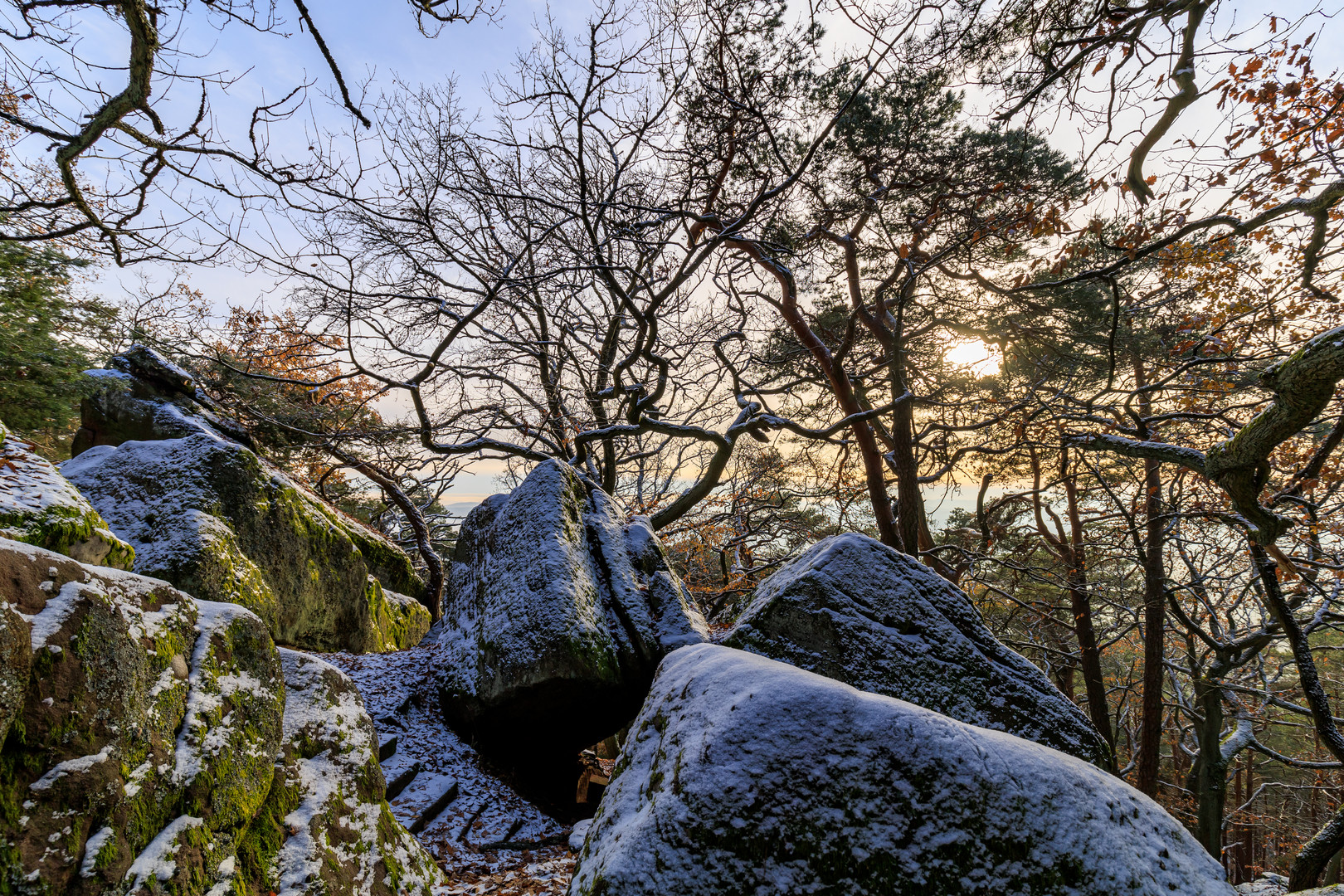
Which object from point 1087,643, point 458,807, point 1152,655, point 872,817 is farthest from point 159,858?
point 1087,643

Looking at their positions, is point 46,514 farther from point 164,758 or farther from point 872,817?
point 872,817

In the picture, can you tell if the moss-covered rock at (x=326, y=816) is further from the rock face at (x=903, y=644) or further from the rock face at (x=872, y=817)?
the rock face at (x=903, y=644)

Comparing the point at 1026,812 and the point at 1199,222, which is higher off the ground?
the point at 1199,222

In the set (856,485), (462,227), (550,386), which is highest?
(462,227)

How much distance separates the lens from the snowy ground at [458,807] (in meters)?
3.61

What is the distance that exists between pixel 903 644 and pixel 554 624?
265 cm

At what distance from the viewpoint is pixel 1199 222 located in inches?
181

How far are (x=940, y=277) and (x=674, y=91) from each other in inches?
235

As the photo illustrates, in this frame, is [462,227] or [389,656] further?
[462,227]

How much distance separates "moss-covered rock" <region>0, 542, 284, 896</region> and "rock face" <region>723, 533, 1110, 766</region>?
8.78 feet

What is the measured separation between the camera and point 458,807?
13.6 feet

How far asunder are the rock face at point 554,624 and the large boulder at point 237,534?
4.73 ft

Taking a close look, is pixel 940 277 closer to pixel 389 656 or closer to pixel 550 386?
pixel 550 386

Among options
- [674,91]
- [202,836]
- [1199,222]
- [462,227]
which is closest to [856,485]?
[1199,222]
